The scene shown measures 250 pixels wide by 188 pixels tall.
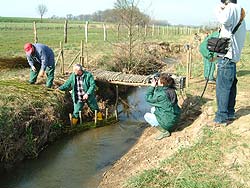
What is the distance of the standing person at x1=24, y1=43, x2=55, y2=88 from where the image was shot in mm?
9561

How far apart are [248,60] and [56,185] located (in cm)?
1229

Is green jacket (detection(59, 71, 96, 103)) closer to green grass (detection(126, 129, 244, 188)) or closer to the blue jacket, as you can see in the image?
the blue jacket

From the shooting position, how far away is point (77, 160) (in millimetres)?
7996

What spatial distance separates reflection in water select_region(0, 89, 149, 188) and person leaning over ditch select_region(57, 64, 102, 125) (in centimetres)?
81

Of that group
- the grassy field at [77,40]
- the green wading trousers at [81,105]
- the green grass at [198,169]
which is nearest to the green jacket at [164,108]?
the green grass at [198,169]

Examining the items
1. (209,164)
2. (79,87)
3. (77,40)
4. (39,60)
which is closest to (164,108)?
(209,164)

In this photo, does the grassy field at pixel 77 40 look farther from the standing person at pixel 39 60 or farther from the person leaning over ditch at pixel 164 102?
the person leaning over ditch at pixel 164 102

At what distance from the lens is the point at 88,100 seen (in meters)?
9.73

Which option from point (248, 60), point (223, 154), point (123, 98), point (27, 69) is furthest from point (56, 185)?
point (248, 60)

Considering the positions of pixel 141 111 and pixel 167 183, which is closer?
pixel 167 183

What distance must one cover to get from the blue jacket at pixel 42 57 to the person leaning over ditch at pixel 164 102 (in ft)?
12.4

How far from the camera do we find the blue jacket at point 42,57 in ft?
31.6

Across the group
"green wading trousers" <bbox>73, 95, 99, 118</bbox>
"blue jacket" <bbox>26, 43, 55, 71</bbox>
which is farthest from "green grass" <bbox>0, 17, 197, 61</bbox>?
"green wading trousers" <bbox>73, 95, 99, 118</bbox>

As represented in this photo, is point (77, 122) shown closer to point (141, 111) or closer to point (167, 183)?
point (141, 111)
